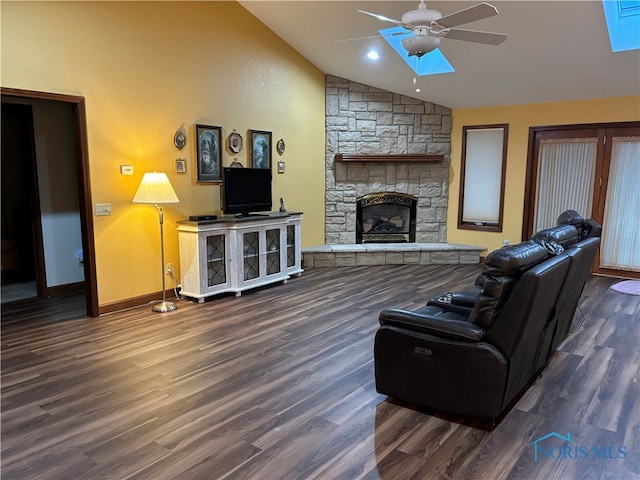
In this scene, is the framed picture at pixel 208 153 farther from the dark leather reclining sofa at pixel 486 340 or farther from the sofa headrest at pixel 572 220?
the sofa headrest at pixel 572 220

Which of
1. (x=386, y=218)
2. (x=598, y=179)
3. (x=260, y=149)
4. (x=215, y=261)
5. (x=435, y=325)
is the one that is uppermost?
(x=260, y=149)

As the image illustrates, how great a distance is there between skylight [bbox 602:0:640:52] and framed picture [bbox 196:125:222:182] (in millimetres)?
4317

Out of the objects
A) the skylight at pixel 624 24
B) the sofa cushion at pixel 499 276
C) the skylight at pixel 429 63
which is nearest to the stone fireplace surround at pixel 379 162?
the skylight at pixel 429 63

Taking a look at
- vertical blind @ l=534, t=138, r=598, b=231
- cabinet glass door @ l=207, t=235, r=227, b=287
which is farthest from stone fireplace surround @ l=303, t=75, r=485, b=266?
cabinet glass door @ l=207, t=235, r=227, b=287

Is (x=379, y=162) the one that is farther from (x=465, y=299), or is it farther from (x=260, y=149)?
(x=465, y=299)

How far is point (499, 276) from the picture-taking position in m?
2.42

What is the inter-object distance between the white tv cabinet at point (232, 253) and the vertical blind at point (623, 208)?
445cm

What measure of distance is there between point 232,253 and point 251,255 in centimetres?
32

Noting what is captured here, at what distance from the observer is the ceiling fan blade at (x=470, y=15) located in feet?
10.2

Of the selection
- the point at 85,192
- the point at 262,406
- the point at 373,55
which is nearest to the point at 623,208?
the point at 373,55

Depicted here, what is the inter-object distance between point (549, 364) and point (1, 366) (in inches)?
164

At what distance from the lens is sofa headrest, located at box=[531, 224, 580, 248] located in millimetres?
3059

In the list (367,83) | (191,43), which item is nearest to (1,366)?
(191,43)

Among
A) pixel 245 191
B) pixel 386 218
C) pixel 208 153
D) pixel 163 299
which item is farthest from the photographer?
pixel 386 218
